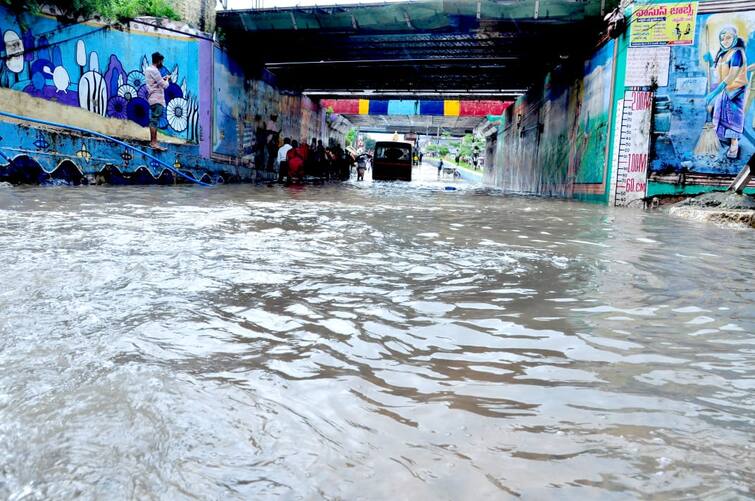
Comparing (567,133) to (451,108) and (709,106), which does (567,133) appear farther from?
(451,108)

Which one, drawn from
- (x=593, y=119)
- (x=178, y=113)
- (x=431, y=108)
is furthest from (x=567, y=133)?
(x=431, y=108)

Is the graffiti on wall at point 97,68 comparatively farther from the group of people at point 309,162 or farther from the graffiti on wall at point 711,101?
the graffiti on wall at point 711,101

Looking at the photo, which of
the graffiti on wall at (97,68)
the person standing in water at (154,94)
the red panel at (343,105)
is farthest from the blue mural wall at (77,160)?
the red panel at (343,105)

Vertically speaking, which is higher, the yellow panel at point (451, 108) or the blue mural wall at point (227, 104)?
the yellow panel at point (451, 108)

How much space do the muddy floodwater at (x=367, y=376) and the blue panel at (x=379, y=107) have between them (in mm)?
27137

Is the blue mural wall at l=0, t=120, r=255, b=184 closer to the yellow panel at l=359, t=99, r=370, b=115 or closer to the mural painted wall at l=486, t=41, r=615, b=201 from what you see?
the mural painted wall at l=486, t=41, r=615, b=201

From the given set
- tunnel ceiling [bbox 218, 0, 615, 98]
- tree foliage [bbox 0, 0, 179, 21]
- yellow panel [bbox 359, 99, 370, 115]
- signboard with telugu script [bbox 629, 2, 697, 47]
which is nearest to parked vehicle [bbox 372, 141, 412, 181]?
tunnel ceiling [bbox 218, 0, 615, 98]

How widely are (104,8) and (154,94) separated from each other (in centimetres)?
233

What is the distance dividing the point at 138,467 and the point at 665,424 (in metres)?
1.50

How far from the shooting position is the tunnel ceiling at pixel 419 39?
13.6 metres

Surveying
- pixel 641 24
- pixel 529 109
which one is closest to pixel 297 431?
pixel 641 24

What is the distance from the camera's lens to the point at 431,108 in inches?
1139

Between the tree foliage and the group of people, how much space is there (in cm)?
523

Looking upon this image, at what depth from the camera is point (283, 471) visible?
140cm
